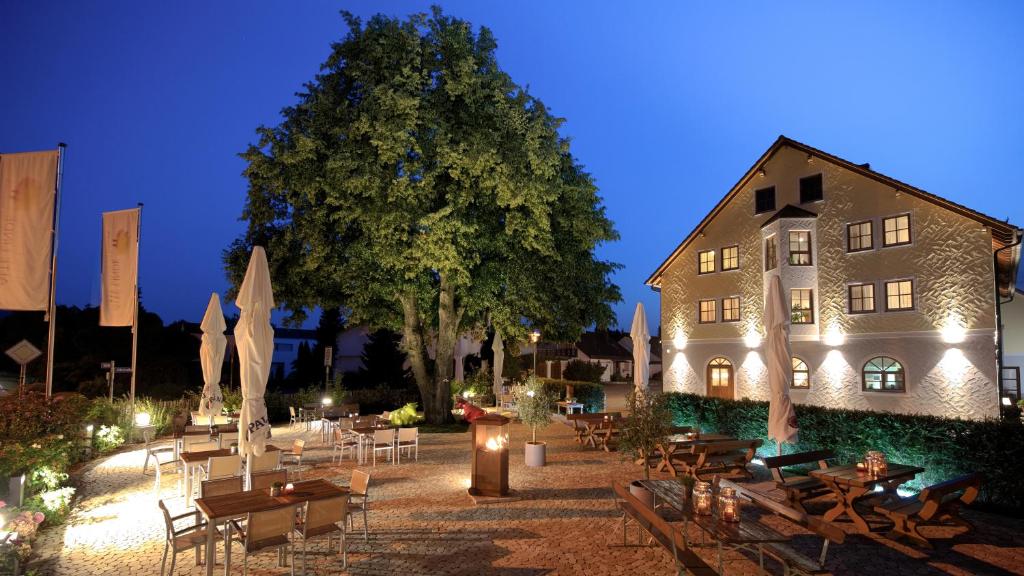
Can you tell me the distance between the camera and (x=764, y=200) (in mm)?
23594

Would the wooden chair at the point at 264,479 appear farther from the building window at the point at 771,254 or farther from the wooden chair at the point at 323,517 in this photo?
the building window at the point at 771,254

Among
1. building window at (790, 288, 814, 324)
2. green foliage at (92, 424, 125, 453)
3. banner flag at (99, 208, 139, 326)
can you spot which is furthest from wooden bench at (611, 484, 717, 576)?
building window at (790, 288, 814, 324)

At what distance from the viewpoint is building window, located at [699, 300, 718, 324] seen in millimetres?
24969

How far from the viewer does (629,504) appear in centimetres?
716

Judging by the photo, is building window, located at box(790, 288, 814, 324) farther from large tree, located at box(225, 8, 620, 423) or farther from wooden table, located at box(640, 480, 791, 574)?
wooden table, located at box(640, 480, 791, 574)

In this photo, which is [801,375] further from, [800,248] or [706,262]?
[706,262]

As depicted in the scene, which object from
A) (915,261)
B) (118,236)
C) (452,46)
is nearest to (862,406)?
(915,261)

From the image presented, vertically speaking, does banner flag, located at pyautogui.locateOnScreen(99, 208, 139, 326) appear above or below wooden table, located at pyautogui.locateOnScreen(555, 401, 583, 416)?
above

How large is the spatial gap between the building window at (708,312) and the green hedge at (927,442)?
10697 mm

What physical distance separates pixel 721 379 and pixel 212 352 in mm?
19572

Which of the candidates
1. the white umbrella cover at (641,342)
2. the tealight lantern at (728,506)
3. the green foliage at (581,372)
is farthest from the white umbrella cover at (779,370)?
the green foliage at (581,372)

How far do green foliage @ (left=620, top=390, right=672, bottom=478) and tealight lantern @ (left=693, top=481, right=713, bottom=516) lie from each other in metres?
3.21

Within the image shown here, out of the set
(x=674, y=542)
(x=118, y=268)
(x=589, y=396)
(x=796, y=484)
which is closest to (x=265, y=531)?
(x=674, y=542)

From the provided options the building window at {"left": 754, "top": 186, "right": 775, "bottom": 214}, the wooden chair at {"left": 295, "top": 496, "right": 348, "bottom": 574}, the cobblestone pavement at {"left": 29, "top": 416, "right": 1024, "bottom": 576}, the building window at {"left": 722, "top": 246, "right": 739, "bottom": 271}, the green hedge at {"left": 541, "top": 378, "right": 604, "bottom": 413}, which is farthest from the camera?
the green hedge at {"left": 541, "top": 378, "right": 604, "bottom": 413}
